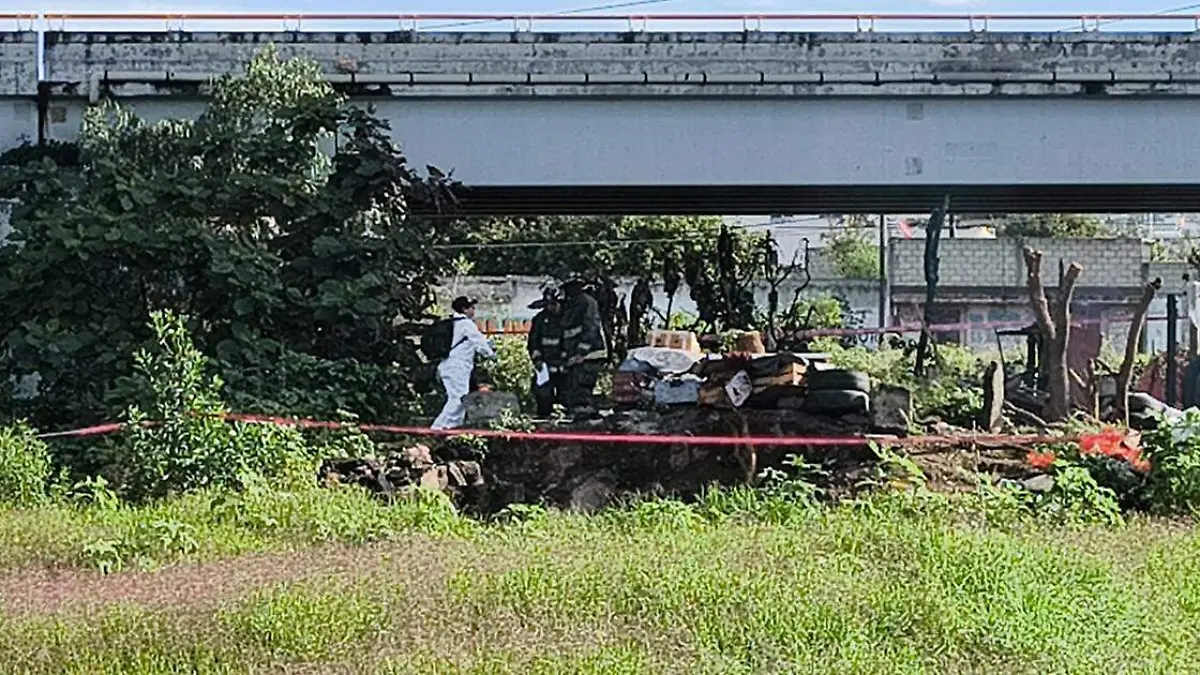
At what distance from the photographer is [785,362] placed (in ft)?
44.7

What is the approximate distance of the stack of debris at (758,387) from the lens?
13.3 m

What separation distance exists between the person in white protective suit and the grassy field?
376 centimetres

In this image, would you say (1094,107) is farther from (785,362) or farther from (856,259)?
(856,259)

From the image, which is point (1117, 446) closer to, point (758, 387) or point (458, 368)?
point (758, 387)

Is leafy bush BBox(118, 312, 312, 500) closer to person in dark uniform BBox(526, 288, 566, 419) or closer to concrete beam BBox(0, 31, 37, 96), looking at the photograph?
person in dark uniform BBox(526, 288, 566, 419)

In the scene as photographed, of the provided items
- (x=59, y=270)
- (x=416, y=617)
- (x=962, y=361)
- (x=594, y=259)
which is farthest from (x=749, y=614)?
(x=594, y=259)

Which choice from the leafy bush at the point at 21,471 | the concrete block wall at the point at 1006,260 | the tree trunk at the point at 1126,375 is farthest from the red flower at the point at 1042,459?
the concrete block wall at the point at 1006,260

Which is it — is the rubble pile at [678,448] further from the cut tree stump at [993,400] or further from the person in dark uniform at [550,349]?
the person in dark uniform at [550,349]

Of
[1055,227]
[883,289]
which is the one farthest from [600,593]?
[1055,227]

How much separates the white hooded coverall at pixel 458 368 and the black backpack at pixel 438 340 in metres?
0.12

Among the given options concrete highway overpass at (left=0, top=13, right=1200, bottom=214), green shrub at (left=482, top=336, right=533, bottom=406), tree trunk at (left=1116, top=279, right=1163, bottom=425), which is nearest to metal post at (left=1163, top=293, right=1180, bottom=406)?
concrete highway overpass at (left=0, top=13, right=1200, bottom=214)

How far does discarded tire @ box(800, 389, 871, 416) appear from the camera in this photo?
13062 millimetres

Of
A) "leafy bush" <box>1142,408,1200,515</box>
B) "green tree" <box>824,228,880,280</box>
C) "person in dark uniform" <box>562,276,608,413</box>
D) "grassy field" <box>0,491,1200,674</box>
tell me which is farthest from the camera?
"green tree" <box>824,228,880,280</box>

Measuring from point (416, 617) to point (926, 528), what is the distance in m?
3.39
